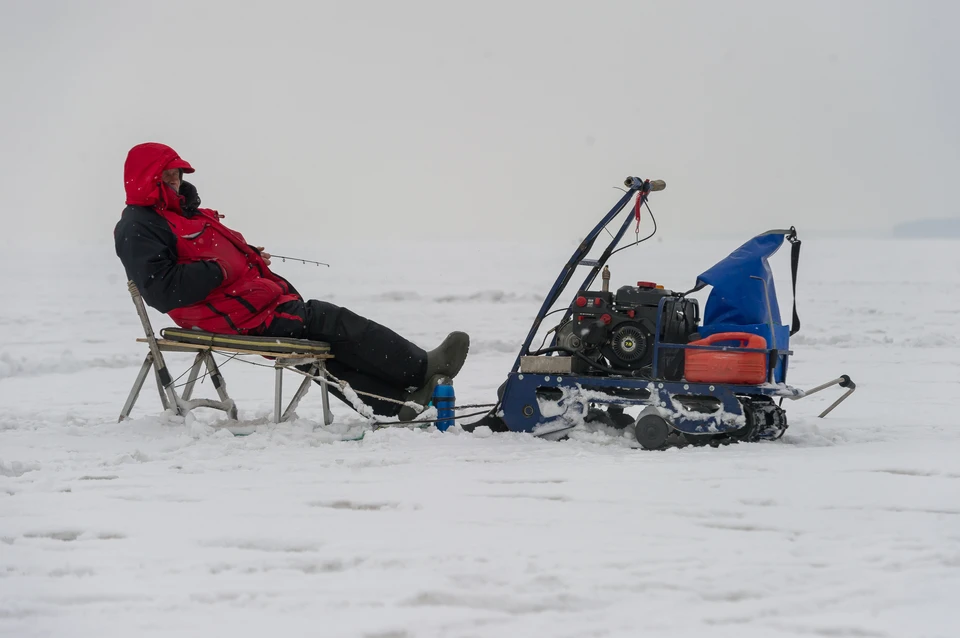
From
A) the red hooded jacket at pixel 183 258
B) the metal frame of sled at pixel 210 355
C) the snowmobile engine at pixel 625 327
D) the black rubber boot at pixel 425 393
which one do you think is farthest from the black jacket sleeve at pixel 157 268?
the snowmobile engine at pixel 625 327

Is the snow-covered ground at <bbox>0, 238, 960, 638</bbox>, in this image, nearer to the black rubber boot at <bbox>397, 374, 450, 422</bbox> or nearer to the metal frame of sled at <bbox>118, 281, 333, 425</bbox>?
the metal frame of sled at <bbox>118, 281, 333, 425</bbox>

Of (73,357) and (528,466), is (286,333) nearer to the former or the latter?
(528,466)

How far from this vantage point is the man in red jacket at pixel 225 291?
4.28 m

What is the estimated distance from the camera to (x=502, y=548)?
2.55 m

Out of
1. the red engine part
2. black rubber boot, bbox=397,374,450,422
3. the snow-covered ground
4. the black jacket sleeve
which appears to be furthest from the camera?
black rubber boot, bbox=397,374,450,422

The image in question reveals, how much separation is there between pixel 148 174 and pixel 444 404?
1.71m

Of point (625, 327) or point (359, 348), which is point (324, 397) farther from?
point (625, 327)

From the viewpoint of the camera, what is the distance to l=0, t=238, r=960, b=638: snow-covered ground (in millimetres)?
2115

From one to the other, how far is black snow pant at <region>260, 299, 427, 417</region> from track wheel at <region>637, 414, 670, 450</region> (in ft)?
3.84

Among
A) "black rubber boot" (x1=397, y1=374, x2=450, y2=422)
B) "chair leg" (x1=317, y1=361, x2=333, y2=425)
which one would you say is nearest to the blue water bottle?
"black rubber boot" (x1=397, y1=374, x2=450, y2=422)

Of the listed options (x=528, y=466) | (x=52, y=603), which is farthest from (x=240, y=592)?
(x=528, y=466)

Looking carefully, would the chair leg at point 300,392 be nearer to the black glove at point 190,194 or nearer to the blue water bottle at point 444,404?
the blue water bottle at point 444,404

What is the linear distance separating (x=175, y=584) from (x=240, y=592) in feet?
0.59

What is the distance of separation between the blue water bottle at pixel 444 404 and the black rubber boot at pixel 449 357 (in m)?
0.18
